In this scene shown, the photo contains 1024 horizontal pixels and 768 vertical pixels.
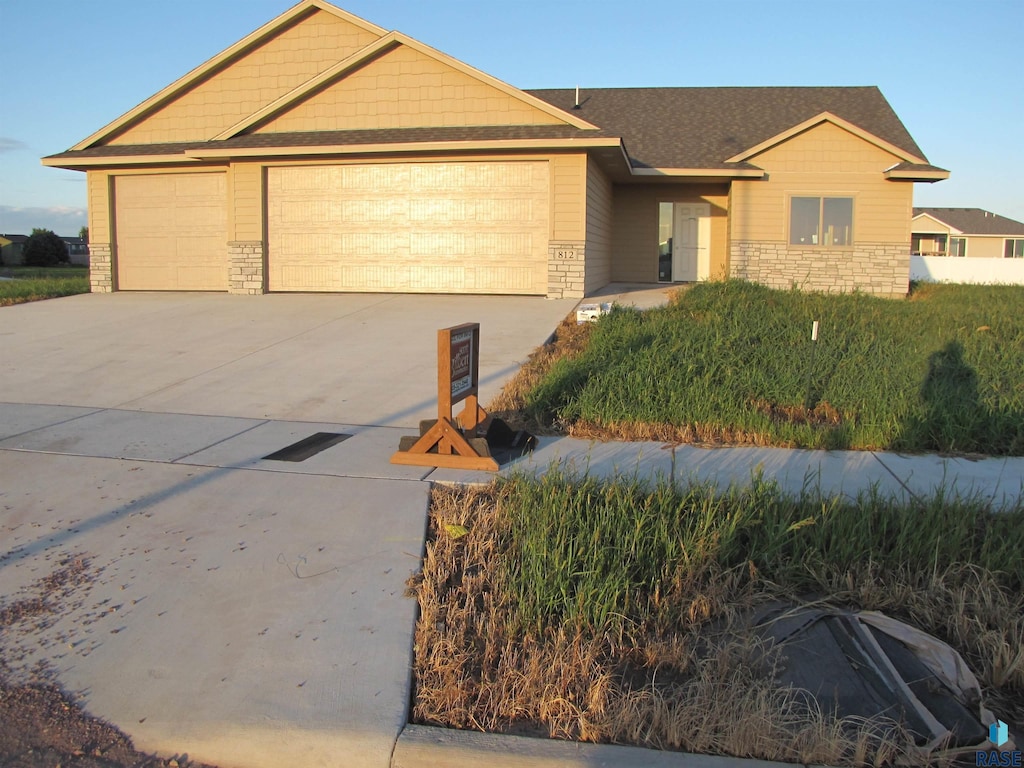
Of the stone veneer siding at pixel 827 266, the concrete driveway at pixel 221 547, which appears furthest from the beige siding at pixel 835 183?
the concrete driveway at pixel 221 547

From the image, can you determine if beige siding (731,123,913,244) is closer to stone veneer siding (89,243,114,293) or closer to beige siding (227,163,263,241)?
beige siding (227,163,263,241)

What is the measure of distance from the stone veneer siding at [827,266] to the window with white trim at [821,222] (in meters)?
0.23

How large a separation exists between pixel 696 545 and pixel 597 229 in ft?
46.1

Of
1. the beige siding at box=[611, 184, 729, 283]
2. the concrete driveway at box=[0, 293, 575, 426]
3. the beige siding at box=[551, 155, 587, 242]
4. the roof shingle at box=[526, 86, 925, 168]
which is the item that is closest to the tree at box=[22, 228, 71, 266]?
the roof shingle at box=[526, 86, 925, 168]

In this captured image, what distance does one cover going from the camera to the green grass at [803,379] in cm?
728

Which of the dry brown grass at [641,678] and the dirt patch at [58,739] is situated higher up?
the dry brown grass at [641,678]

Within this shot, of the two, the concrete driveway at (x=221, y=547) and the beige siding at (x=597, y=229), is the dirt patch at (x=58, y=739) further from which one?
the beige siding at (x=597, y=229)

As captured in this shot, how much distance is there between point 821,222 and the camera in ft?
61.6

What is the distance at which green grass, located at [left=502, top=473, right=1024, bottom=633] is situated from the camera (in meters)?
4.23

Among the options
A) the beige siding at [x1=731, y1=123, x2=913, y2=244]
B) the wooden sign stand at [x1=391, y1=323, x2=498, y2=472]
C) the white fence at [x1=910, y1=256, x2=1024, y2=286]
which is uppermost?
the beige siding at [x1=731, y1=123, x2=913, y2=244]

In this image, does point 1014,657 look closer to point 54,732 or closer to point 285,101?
point 54,732

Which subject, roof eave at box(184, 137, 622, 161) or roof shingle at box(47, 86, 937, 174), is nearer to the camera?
roof eave at box(184, 137, 622, 161)

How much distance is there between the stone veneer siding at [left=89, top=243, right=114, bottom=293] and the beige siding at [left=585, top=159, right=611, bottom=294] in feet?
35.3

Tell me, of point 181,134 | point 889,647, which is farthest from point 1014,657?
point 181,134
